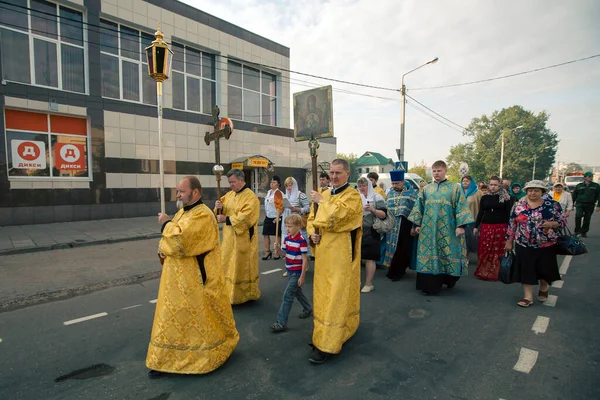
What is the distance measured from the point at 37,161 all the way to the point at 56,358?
11.9 m

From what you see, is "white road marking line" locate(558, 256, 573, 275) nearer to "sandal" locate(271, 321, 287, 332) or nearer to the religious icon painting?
"sandal" locate(271, 321, 287, 332)

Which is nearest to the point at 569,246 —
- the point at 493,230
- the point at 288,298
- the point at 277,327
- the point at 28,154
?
the point at 493,230

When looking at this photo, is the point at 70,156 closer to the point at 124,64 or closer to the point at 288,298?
the point at 124,64

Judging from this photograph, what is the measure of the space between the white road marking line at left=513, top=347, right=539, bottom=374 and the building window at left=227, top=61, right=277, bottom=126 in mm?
16950

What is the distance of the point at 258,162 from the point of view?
17719 millimetres

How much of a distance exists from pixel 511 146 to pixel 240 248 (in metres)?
65.9

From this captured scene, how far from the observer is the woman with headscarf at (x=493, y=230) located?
612 centimetres

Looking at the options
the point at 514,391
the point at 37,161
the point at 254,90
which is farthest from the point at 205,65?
the point at 514,391

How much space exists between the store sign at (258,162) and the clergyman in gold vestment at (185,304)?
14.5 metres

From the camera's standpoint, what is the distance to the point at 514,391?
8.96ft

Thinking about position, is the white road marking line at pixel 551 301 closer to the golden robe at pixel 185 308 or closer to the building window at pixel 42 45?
the golden robe at pixel 185 308

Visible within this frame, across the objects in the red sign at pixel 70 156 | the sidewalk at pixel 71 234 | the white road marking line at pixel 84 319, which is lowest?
the white road marking line at pixel 84 319

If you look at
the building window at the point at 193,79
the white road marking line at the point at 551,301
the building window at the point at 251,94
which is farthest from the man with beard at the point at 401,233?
the building window at the point at 251,94

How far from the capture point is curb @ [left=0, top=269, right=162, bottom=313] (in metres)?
4.86
